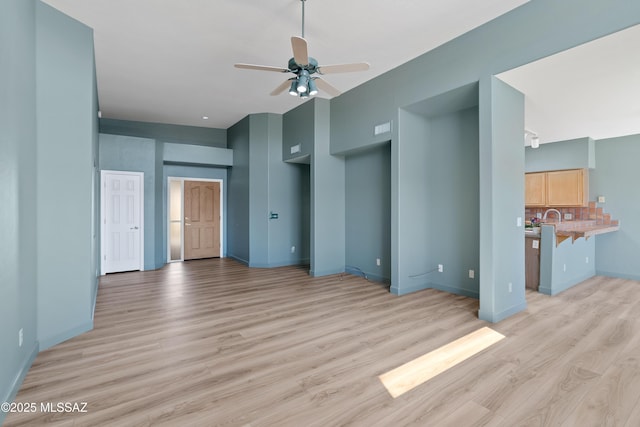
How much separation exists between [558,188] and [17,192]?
8177 mm

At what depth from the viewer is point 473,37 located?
138 inches

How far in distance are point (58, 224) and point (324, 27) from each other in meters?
3.46

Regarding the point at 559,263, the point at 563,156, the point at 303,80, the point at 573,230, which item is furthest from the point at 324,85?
the point at 563,156

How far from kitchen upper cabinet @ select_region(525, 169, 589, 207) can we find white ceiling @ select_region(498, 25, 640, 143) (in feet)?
3.26

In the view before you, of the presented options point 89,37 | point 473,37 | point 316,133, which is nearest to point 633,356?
point 473,37

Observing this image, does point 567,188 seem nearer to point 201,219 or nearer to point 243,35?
point 243,35

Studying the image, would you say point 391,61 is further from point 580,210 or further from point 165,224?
point 165,224

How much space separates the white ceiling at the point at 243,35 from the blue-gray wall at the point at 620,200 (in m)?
4.61

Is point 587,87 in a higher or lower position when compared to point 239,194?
higher

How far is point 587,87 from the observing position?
141 inches

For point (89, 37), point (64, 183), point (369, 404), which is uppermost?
point (89, 37)

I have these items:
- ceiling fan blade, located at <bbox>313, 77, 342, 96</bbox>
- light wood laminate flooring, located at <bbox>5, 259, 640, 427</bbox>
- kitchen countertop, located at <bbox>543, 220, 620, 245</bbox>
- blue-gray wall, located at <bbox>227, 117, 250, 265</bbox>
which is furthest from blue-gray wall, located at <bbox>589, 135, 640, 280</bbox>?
blue-gray wall, located at <bbox>227, 117, 250, 265</bbox>

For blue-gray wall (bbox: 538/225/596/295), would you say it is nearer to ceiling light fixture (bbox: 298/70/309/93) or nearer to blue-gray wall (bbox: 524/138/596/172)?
blue-gray wall (bbox: 524/138/596/172)

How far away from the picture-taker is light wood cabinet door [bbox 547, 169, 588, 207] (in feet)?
19.6
